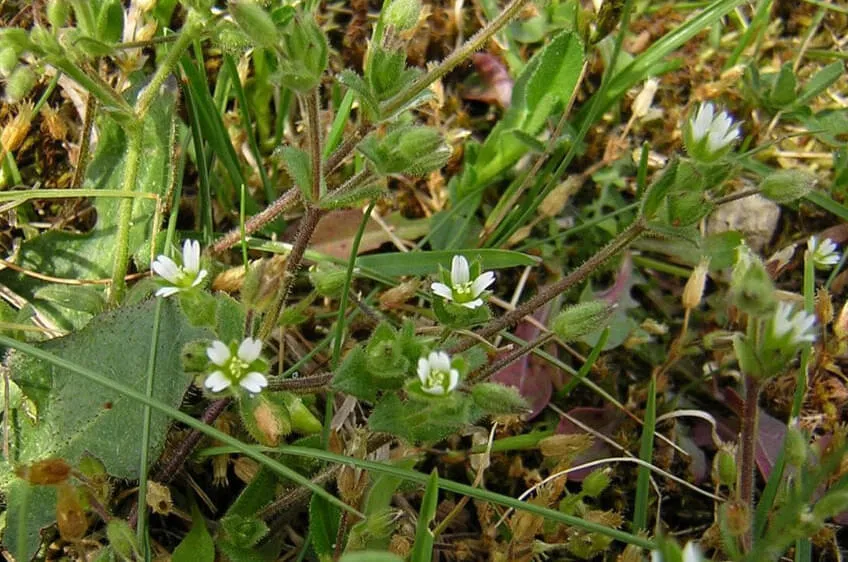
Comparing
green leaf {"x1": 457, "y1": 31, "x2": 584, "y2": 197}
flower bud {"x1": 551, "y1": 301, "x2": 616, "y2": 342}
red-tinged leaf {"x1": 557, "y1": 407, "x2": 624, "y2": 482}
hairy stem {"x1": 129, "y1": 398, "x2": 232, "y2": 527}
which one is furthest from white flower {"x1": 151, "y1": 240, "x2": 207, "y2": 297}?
red-tinged leaf {"x1": 557, "y1": 407, "x2": 624, "y2": 482}

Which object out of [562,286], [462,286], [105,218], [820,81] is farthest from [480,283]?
[820,81]

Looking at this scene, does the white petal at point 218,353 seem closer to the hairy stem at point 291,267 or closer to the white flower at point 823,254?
the hairy stem at point 291,267

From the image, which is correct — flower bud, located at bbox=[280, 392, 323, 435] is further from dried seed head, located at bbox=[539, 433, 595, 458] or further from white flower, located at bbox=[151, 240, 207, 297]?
dried seed head, located at bbox=[539, 433, 595, 458]

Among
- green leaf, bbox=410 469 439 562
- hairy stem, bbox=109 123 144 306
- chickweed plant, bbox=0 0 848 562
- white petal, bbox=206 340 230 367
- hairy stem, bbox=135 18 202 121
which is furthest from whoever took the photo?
hairy stem, bbox=109 123 144 306

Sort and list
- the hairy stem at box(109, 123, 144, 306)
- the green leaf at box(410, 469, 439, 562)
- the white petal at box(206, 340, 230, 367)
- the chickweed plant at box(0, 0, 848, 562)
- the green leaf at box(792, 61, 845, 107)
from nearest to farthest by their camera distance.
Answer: the green leaf at box(410, 469, 439, 562) → the white petal at box(206, 340, 230, 367) → the chickweed plant at box(0, 0, 848, 562) → the hairy stem at box(109, 123, 144, 306) → the green leaf at box(792, 61, 845, 107)

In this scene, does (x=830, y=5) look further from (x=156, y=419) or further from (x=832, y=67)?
(x=156, y=419)

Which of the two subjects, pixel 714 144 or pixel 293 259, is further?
pixel 293 259

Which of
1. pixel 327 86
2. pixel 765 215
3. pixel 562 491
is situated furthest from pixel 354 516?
pixel 765 215
